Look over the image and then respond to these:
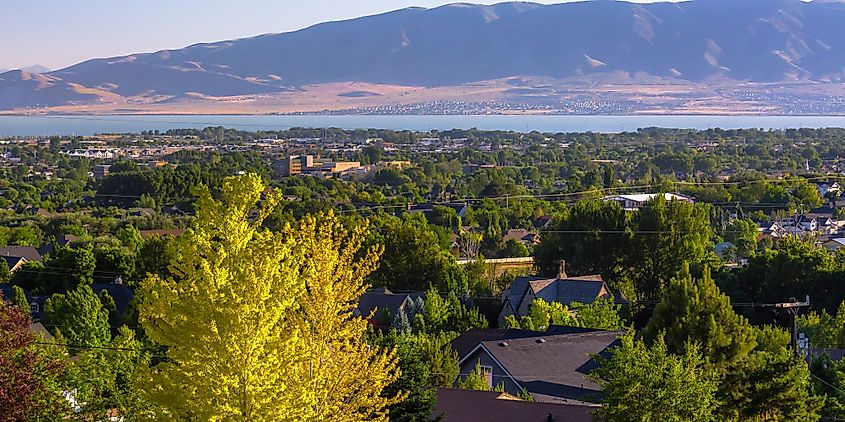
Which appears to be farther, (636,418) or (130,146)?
(130,146)

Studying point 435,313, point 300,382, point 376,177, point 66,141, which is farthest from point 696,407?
point 66,141

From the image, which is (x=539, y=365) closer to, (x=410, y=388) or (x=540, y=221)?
(x=410, y=388)

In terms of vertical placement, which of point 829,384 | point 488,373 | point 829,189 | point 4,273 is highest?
point 829,384

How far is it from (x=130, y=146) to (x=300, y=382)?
564 ft

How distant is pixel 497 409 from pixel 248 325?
31.3 ft

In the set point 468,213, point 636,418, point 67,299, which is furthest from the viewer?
point 468,213

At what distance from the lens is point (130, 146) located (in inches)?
7077

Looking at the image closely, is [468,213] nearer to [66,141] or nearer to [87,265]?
[87,265]

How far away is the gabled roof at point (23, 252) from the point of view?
165ft

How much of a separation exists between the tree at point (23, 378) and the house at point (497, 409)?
6.41 metres

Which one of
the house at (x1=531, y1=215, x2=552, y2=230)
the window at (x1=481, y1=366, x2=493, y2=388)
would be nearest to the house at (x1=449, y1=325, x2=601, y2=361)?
the window at (x1=481, y1=366, x2=493, y2=388)

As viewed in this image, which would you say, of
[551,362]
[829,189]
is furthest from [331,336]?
[829,189]

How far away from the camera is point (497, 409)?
2133cm

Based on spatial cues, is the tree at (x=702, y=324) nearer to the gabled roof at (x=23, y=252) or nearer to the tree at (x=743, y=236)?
the tree at (x=743, y=236)
